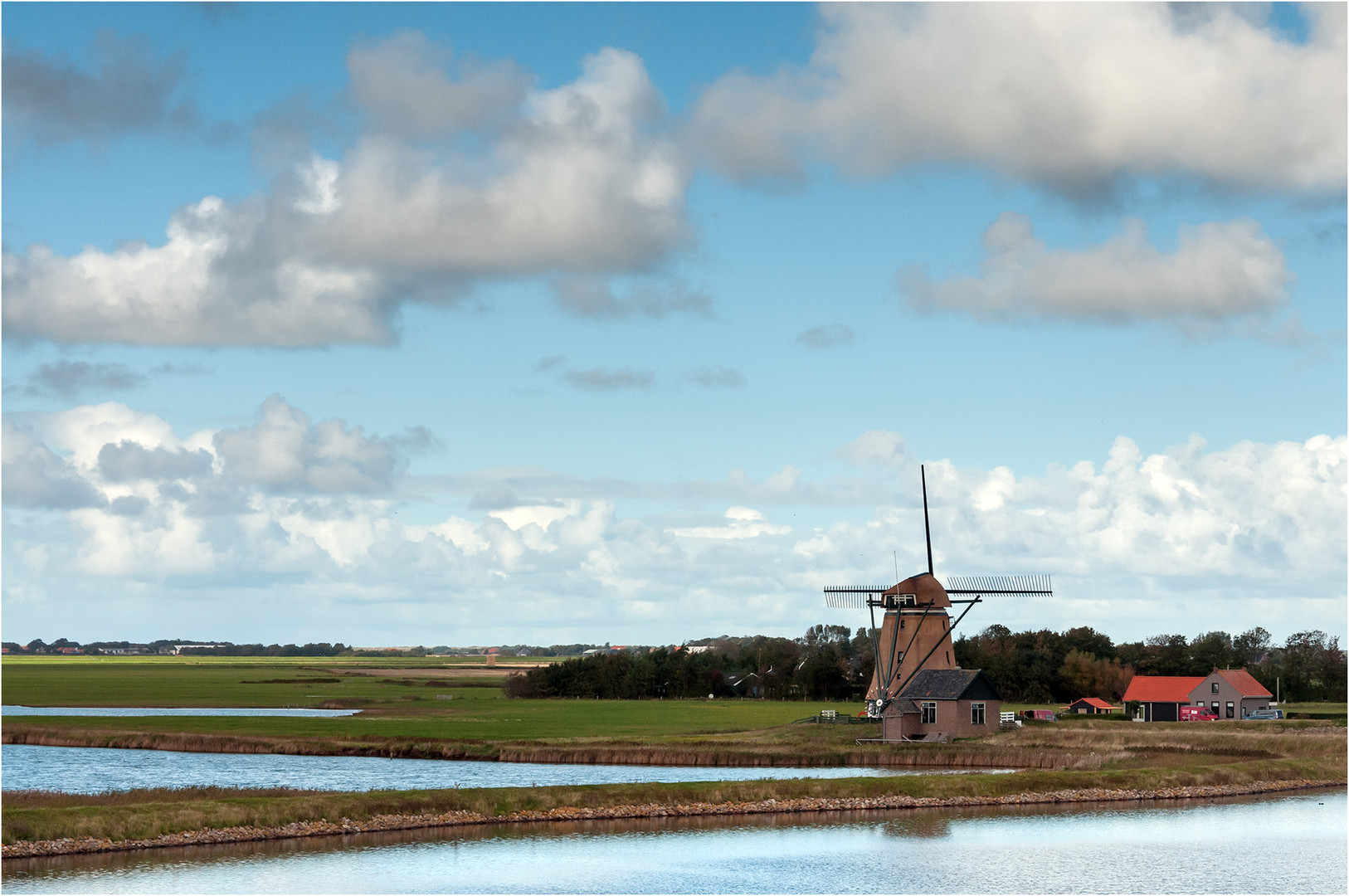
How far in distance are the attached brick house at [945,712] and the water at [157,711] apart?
50.3 meters

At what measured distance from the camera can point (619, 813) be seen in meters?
46.8

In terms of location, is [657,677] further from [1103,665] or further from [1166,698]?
[1166,698]

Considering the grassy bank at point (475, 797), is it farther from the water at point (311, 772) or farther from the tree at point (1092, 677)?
the tree at point (1092, 677)

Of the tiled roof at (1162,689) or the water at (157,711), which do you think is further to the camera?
the water at (157,711)

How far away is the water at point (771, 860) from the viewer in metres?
34.8

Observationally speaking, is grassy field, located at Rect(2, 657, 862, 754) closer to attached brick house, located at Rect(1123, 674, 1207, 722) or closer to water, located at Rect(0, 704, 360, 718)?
water, located at Rect(0, 704, 360, 718)

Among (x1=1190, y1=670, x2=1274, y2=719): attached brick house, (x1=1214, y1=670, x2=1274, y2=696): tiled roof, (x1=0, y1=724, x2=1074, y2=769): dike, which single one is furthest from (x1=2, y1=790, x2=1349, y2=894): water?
(x1=1214, y1=670, x2=1274, y2=696): tiled roof

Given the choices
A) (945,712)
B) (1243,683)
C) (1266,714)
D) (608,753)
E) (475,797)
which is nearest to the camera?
(475,797)

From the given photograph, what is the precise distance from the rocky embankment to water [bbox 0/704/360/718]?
67.6 meters

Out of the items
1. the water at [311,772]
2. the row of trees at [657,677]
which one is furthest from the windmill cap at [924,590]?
the row of trees at [657,677]

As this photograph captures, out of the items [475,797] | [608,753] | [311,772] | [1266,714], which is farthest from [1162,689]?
[475,797]

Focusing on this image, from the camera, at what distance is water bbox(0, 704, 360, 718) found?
4345 inches

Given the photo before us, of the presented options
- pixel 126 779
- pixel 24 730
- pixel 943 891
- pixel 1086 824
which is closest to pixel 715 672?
pixel 24 730

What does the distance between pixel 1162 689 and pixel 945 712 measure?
81.6 feet
